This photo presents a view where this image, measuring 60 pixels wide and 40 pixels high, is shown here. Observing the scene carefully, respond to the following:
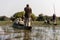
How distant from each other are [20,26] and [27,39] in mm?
7891

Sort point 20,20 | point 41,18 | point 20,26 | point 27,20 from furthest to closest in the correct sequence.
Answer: point 41,18
point 20,20
point 20,26
point 27,20

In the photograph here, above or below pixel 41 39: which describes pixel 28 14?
above

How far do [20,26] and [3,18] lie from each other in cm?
2683

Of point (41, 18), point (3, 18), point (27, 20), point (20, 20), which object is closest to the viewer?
point (27, 20)

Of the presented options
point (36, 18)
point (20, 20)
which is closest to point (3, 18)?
point (36, 18)

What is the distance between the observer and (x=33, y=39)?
40.8 ft

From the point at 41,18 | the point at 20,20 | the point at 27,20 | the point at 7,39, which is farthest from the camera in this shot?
the point at 41,18

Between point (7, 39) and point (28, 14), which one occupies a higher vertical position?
point (28, 14)

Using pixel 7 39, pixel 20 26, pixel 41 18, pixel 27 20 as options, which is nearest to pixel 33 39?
pixel 7 39

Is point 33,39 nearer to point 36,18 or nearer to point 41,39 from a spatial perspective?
point 41,39

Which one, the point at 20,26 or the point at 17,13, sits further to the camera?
the point at 17,13

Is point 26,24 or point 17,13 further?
point 17,13

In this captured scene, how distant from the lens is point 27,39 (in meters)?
12.5

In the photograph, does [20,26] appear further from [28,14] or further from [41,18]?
[41,18]
